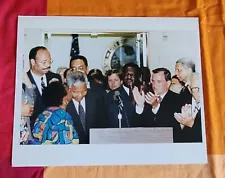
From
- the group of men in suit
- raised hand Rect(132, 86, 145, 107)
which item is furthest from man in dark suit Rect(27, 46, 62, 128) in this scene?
raised hand Rect(132, 86, 145, 107)

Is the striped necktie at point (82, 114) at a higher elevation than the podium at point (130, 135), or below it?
higher

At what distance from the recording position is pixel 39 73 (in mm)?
599

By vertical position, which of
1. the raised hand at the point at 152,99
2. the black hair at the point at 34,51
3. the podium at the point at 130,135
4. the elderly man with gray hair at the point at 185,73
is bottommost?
the podium at the point at 130,135

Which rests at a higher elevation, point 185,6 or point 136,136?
point 185,6

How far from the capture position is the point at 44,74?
599 mm

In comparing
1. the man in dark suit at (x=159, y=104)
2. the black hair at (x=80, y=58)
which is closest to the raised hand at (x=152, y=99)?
the man in dark suit at (x=159, y=104)

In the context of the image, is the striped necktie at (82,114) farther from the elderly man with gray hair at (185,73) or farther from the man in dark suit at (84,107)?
the elderly man with gray hair at (185,73)

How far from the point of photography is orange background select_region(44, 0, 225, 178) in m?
0.57

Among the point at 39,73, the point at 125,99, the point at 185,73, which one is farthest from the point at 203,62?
the point at 39,73

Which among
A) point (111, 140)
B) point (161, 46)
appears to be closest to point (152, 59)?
point (161, 46)

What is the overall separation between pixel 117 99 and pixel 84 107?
5 cm

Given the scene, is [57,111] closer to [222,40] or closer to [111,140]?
[111,140]

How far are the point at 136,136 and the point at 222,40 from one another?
20 centimetres

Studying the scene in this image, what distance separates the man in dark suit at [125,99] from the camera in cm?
59
